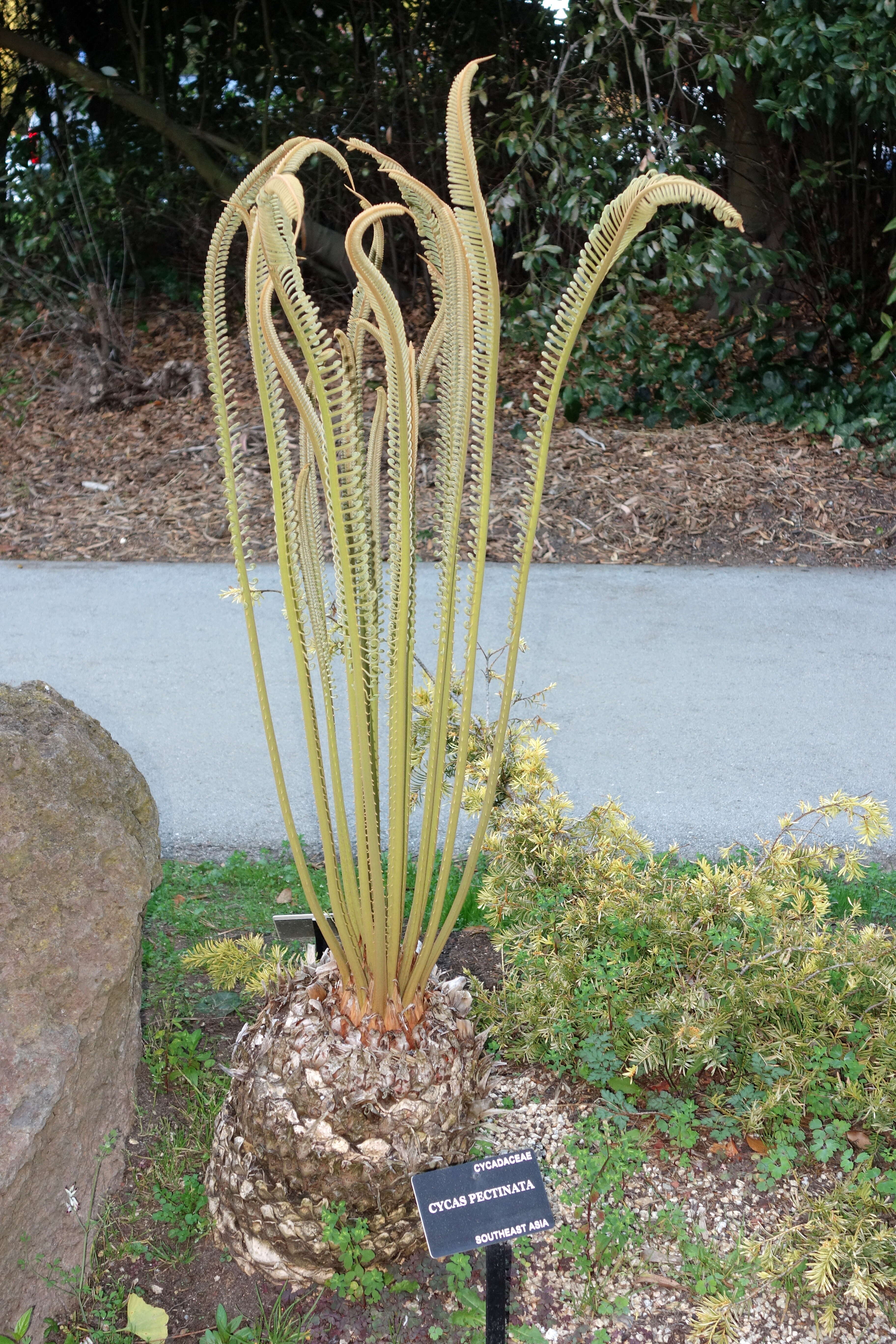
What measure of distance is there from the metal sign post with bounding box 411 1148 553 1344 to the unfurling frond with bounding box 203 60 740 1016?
1.08ft

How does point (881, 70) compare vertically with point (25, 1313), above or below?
above

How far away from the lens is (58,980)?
1963mm

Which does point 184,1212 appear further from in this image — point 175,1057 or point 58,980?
point 58,980

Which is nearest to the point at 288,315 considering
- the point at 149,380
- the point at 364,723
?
the point at 364,723

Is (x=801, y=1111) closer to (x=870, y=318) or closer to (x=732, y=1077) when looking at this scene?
(x=732, y=1077)

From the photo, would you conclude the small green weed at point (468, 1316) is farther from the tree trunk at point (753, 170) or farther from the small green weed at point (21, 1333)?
the tree trunk at point (753, 170)

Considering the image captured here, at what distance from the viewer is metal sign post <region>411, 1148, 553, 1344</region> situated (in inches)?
63.5

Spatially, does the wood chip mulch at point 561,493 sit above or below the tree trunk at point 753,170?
below

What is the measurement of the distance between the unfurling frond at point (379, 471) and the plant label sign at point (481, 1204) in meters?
0.33

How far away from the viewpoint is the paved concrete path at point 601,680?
3.81 metres

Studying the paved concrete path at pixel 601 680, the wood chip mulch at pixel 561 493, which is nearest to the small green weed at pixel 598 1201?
the paved concrete path at pixel 601 680

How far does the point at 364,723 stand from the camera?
1.74 meters

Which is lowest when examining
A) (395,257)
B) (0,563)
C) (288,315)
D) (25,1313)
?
(25,1313)

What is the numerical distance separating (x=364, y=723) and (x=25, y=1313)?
1.17m
